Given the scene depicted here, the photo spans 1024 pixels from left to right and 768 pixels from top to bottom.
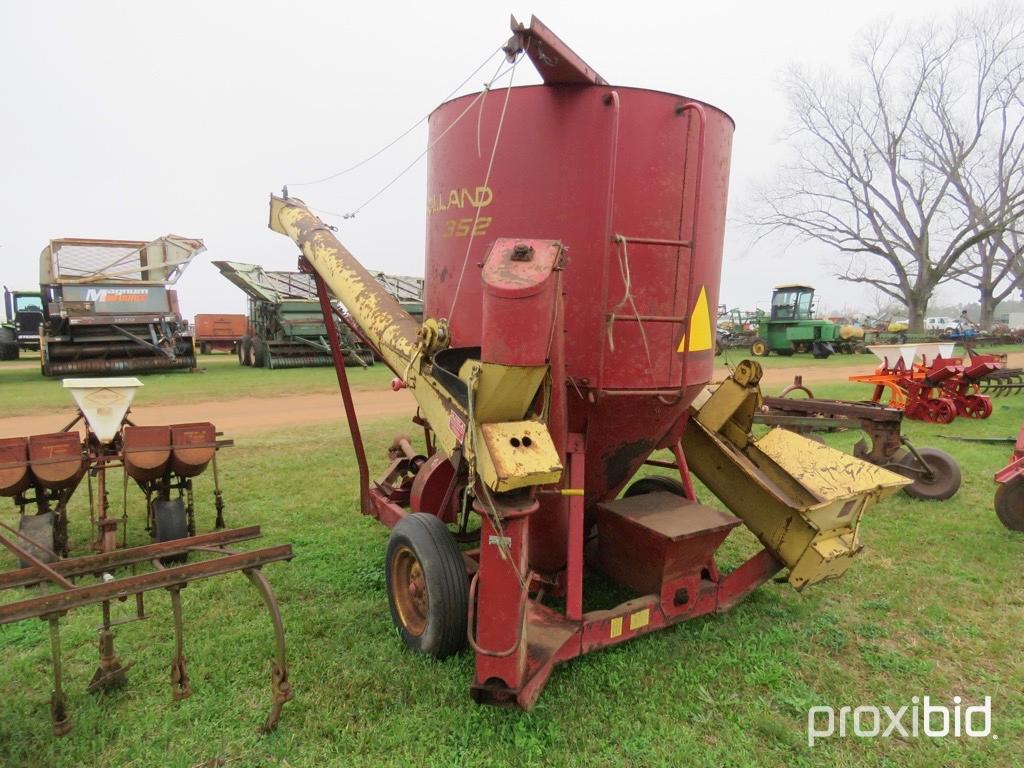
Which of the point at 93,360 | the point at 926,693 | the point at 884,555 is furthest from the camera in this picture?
the point at 93,360

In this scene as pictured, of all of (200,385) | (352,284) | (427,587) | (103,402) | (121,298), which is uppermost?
(352,284)

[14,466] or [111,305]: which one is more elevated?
[111,305]

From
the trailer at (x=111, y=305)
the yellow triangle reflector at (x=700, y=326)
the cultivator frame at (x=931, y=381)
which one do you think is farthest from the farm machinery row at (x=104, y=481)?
the trailer at (x=111, y=305)

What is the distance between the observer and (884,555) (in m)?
5.17

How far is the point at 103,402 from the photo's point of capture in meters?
4.95

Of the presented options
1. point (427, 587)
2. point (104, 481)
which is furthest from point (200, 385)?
point (427, 587)

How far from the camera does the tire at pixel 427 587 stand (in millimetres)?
3383

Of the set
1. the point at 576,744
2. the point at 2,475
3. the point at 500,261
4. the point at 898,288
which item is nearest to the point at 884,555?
the point at 576,744

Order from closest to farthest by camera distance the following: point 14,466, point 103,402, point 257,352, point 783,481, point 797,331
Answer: point 783,481 < point 14,466 < point 103,402 < point 257,352 < point 797,331

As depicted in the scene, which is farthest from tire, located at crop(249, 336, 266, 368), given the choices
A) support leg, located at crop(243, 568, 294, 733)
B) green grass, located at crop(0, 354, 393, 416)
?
support leg, located at crop(243, 568, 294, 733)

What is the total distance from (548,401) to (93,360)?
17.5 meters

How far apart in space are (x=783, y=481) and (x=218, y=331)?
32501mm

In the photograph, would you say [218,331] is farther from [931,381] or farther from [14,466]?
[931,381]

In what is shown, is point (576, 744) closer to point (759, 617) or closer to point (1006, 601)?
point (759, 617)
